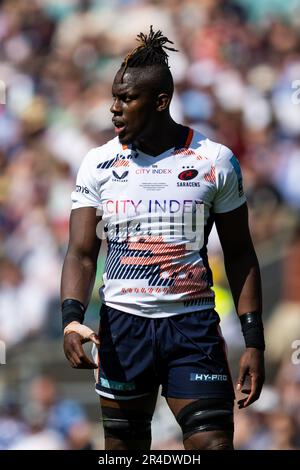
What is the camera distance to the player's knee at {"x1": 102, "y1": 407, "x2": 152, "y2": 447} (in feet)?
17.2

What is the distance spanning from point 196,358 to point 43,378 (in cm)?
558

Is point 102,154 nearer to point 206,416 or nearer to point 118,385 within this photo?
point 118,385

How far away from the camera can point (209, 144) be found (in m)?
5.25

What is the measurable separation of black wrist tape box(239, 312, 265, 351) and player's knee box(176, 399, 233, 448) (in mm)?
300

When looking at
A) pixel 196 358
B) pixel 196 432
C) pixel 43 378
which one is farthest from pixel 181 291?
pixel 43 378

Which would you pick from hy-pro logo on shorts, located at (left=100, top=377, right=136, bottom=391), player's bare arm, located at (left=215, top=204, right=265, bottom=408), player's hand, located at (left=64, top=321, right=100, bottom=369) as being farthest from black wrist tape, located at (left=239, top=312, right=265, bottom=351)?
player's hand, located at (left=64, top=321, right=100, bottom=369)

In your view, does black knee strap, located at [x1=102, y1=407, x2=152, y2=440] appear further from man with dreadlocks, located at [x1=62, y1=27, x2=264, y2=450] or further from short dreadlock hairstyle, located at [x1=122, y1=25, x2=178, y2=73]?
short dreadlock hairstyle, located at [x1=122, y1=25, x2=178, y2=73]

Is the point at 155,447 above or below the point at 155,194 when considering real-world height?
below

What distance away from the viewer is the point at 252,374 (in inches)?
198

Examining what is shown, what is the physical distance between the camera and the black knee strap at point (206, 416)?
195 inches

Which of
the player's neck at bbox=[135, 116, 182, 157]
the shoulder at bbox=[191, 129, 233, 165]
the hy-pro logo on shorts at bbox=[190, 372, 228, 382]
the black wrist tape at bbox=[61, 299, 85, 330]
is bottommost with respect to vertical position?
the hy-pro logo on shorts at bbox=[190, 372, 228, 382]

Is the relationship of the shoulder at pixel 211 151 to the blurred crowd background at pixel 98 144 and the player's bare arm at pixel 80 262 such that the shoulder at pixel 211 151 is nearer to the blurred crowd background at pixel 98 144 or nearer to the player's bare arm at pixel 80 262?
the player's bare arm at pixel 80 262

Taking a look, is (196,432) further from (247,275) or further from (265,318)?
(265,318)

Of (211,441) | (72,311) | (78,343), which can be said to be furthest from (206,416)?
(72,311)
